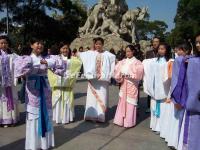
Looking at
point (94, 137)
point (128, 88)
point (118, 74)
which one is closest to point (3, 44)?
point (118, 74)

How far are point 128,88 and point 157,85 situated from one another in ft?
2.81

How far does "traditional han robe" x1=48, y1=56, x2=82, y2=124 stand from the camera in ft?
25.2

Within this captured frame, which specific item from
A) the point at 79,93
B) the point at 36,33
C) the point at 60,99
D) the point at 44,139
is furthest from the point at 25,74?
the point at 36,33

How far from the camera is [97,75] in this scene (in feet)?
25.6

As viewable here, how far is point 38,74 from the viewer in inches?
223

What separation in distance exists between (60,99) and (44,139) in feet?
7.10

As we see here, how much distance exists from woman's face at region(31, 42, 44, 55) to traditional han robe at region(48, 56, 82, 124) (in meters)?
1.88

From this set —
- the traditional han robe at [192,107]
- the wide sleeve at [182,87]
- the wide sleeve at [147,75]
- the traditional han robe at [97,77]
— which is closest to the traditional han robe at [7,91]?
the traditional han robe at [97,77]

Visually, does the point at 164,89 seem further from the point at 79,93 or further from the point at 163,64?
the point at 79,93

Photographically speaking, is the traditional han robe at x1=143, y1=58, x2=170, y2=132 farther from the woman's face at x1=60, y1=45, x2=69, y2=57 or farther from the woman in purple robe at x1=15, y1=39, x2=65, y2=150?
the woman in purple robe at x1=15, y1=39, x2=65, y2=150

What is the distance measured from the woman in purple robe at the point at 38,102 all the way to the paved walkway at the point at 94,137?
42cm

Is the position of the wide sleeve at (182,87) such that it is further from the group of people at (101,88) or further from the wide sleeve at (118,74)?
the wide sleeve at (118,74)

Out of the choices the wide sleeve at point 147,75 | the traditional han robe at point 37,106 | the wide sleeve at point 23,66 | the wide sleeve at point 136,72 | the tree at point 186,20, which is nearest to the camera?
the wide sleeve at point 23,66

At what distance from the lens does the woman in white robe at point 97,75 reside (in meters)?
7.81
